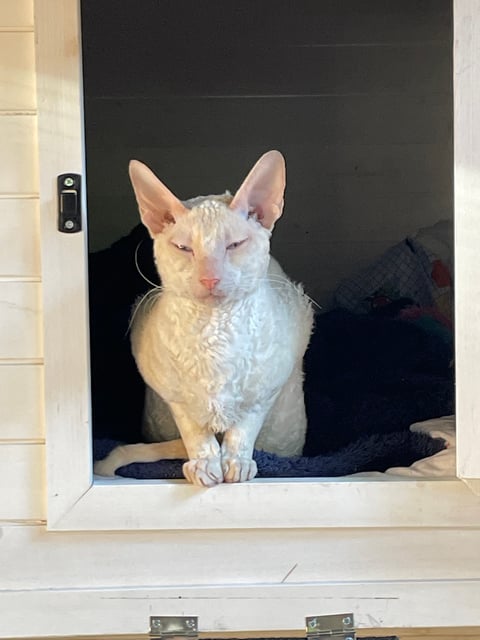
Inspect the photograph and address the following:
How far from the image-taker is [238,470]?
3.64ft

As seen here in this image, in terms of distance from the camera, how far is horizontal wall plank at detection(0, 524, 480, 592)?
112 cm

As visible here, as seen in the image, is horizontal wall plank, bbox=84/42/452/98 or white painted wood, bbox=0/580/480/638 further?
horizontal wall plank, bbox=84/42/452/98

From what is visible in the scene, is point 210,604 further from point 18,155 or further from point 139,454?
point 18,155

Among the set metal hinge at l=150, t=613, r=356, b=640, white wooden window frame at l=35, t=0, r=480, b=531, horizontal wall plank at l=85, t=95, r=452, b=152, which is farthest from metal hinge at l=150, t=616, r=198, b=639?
horizontal wall plank at l=85, t=95, r=452, b=152

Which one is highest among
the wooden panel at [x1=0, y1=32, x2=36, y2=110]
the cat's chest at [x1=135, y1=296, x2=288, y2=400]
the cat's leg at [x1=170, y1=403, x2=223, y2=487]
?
the wooden panel at [x1=0, y1=32, x2=36, y2=110]

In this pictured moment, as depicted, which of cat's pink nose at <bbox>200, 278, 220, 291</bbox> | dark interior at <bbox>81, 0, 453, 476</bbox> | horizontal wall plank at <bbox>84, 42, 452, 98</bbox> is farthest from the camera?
horizontal wall plank at <bbox>84, 42, 452, 98</bbox>

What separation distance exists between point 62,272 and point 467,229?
54cm

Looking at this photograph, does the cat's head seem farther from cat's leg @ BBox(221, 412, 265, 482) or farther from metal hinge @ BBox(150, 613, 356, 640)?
metal hinge @ BBox(150, 613, 356, 640)

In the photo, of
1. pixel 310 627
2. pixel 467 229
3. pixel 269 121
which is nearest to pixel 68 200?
pixel 467 229

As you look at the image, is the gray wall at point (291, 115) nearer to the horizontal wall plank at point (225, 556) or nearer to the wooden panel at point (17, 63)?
the wooden panel at point (17, 63)

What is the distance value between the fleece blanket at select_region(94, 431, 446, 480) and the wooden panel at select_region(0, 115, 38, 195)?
0.39 meters

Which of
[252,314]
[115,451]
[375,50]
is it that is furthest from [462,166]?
[375,50]

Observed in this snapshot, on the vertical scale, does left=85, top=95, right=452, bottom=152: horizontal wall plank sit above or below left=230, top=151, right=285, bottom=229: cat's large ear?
above

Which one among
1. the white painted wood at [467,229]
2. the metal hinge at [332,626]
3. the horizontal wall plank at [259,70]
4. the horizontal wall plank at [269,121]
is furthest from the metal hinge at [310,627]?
the horizontal wall plank at [259,70]
